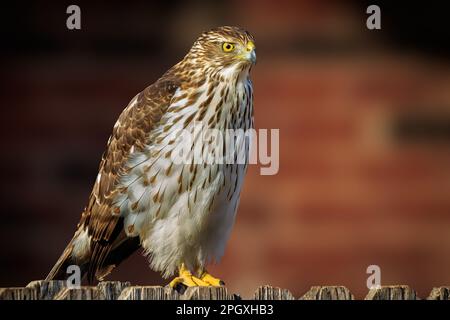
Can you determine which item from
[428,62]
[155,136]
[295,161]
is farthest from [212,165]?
[428,62]

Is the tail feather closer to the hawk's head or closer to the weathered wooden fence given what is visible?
the hawk's head

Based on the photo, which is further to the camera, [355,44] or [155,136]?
[355,44]

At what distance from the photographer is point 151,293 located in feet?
12.7

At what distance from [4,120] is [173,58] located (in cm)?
115

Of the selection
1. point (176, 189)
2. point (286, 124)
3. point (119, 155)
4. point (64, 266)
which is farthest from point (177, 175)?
point (286, 124)

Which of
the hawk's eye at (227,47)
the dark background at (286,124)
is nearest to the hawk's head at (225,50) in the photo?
the hawk's eye at (227,47)

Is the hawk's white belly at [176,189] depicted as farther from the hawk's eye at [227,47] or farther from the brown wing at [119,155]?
the hawk's eye at [227,47]

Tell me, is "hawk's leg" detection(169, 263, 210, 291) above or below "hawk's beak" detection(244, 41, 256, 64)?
below

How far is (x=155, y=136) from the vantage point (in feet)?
16.5

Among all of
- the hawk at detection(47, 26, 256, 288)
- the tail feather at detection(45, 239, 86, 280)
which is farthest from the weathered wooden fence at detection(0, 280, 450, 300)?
the tail feather at detection(45, 239, 86, 280)

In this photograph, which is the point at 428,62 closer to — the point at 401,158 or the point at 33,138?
the point at 401,158

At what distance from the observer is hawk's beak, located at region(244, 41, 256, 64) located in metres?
4.97

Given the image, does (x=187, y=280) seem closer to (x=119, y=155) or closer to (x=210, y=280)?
(x=210, y=280)

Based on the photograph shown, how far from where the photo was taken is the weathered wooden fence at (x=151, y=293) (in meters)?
3.85
